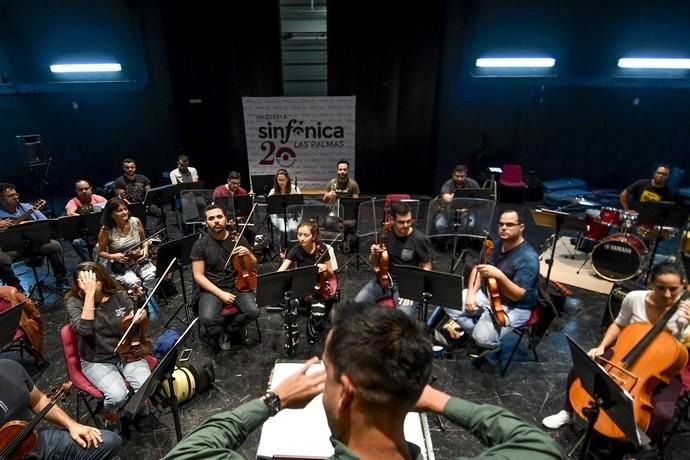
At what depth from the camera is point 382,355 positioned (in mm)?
1138

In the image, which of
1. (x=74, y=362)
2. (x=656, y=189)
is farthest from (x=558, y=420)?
(x=656, y=189)

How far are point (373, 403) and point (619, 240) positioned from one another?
Result: 5.47 meters

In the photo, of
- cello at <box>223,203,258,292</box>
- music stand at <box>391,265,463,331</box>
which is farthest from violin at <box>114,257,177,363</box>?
music stand at <box>391,265,463,331</box>

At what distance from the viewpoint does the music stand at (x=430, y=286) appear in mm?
3424

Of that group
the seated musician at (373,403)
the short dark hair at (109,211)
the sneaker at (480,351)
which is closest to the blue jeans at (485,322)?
the sneaker at (480,351)

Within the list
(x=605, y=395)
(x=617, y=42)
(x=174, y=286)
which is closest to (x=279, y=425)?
(x=605, y=395)

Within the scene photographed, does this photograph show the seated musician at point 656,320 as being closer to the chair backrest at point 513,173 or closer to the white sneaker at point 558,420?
the white sneaker at point 558,420

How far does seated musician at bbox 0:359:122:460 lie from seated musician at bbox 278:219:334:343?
2.14 meters

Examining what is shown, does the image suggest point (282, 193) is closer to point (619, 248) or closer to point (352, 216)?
point (352, 216)

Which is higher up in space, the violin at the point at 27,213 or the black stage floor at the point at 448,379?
the violin at the point at 27,213

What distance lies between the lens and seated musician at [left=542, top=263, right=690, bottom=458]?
2801mm

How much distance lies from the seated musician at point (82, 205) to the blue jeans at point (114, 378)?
10.2ft

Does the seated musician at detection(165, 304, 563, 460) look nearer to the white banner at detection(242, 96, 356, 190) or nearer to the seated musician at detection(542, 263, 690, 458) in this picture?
the seated musician at detection(542, 263, 690, 458)

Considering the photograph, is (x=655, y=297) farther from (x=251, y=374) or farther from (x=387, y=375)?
(x=251, y=374)
